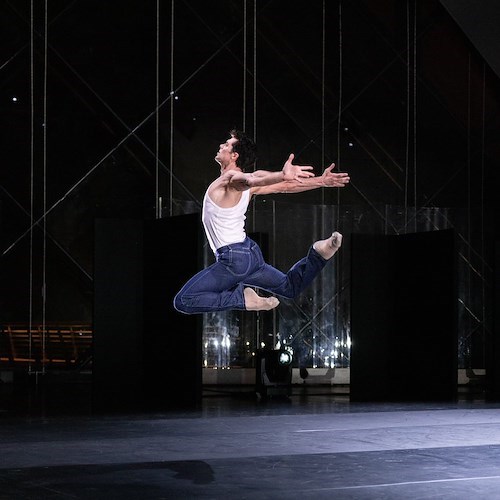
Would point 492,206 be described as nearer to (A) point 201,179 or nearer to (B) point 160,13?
(A) point 201,179

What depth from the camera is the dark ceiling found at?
42.2ft

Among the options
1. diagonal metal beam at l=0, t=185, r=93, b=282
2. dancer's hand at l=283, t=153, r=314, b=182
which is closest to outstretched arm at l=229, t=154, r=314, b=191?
dancer's hand at l=283, t=153, r=314, b=182

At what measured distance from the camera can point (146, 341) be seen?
1133 centimetres

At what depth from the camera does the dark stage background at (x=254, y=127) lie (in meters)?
12.8

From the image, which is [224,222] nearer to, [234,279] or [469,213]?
[234,279]

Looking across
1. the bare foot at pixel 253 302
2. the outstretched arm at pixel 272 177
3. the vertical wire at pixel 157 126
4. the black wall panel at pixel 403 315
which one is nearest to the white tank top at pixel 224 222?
the outstretched arm at pixel 272 177

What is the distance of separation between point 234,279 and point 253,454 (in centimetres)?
141

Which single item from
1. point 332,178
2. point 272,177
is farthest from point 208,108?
point 272,177

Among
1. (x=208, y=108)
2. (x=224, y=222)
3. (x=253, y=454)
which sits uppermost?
(x=208, y=108)

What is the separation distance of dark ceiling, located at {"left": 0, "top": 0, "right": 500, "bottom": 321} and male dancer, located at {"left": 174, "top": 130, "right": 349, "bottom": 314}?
7.32m

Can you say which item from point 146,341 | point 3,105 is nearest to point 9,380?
point 146,341

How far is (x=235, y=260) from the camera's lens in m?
5.76

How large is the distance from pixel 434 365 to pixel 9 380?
499 cm

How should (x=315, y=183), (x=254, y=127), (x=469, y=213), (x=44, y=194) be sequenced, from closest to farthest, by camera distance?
(x=315, y=183) → (x=44, y=194) → (x=254, y=127) → (x=469, y=213)
